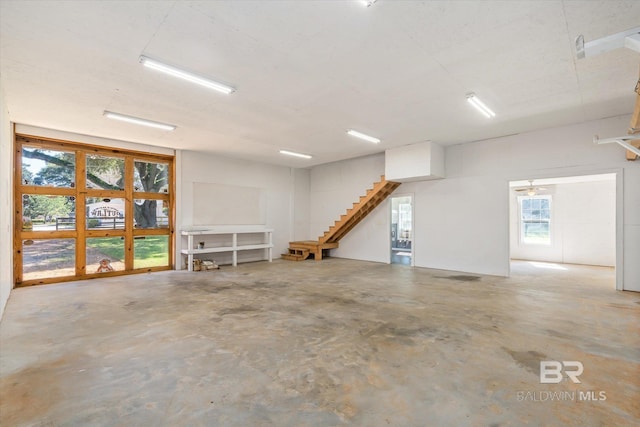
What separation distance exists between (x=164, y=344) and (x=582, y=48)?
4615 millimetres

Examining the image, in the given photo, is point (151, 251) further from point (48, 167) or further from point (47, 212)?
point (48, 167)

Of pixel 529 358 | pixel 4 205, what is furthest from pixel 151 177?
pixel 529 358

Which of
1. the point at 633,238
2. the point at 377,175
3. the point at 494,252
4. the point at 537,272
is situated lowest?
the point at 537,272

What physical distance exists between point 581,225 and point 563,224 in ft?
1.34

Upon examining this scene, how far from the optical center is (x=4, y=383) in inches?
91.1

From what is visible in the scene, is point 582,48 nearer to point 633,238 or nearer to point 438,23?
point 438,23

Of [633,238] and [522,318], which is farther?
[633,238]

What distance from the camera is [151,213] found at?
7.23 metres

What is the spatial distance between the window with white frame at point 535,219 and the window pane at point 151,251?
1078 cm

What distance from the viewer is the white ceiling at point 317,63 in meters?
2.51

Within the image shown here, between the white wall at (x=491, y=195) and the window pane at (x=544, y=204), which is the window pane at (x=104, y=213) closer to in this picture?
the white wall at (x=491, y=195)

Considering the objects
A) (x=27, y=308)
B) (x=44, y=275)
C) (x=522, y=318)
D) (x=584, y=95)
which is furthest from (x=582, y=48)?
(x=44, y=275)

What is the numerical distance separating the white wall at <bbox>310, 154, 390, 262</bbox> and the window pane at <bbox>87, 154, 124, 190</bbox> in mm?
5799

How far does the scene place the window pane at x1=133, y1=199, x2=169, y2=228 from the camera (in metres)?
7.03
